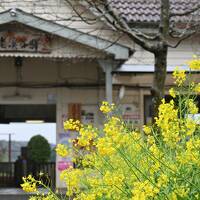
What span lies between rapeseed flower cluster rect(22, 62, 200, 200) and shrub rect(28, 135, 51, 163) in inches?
519

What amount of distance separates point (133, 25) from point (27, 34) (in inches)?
114

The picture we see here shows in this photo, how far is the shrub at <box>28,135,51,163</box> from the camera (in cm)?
1820

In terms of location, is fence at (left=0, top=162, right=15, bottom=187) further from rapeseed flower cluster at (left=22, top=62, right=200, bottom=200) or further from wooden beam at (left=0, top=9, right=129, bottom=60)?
rapeseed flower cluster at (left=22, top=62, right=200, bottom=200)

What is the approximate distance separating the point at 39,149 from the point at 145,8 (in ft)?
19.0

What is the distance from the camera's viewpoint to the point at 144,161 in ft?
14.6

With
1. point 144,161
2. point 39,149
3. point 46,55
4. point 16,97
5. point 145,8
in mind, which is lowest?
point 39,149

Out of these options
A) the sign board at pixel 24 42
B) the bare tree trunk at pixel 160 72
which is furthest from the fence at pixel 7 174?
the bare tree trunk at pixel 160 72

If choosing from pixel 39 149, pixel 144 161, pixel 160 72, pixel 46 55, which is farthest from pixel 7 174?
pixel 144 161

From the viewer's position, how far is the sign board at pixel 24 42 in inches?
512

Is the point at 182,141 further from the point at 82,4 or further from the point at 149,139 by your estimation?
the point at 82,4

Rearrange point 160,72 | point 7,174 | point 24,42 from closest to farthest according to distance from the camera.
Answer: point 160,72, point 24,42, point 7,174

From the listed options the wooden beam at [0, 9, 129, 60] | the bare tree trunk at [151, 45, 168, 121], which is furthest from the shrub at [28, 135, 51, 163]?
the bare tree trunk at [151, 45, 168, 121]

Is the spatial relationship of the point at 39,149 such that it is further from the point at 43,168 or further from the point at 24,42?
the point at 24,42

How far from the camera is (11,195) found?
1387 centimetres
